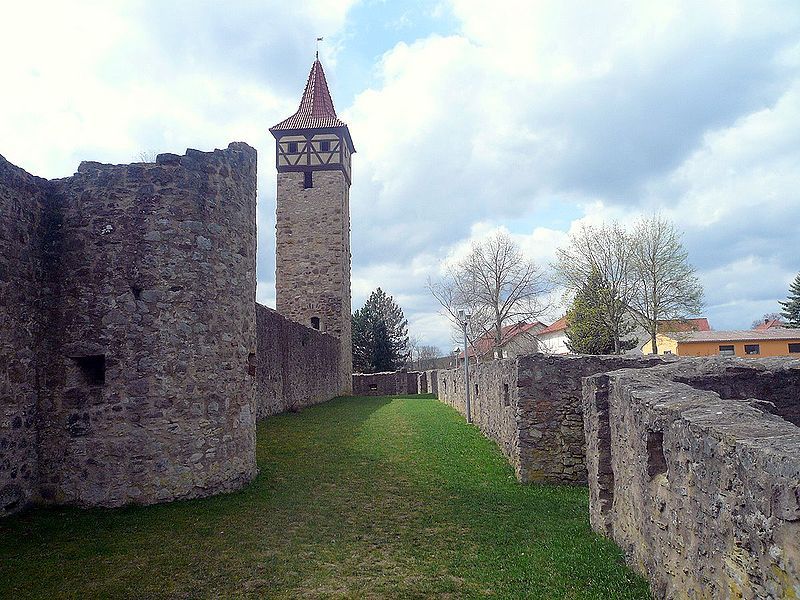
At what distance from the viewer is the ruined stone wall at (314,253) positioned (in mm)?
31828

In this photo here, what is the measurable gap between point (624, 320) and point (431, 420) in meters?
20.4

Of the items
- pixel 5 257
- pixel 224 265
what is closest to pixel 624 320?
pixel 224 265

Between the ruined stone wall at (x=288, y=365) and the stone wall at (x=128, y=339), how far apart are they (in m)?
8.43

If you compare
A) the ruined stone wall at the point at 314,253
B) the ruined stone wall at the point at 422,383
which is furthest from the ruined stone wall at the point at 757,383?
the ruined stone wall at the point at 422,383

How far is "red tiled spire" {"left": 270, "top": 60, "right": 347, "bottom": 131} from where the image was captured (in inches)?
1351

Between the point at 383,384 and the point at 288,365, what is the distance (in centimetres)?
2438

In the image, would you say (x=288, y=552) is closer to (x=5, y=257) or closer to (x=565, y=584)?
(x=565, y=584)

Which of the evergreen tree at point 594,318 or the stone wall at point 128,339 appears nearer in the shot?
the stone wall at point 128,339

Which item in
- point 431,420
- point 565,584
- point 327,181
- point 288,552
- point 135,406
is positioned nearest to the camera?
point 565,584

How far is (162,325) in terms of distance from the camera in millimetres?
7371

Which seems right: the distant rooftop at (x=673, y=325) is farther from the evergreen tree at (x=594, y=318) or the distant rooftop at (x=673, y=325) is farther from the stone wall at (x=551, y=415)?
the stone wall at (x=551, y=415)

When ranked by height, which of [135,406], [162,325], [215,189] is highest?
[215,189]

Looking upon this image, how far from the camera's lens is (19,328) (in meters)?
6.87

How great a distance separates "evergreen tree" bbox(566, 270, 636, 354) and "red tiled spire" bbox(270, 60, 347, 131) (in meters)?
16.5
